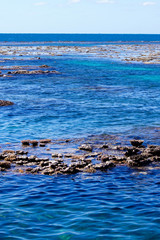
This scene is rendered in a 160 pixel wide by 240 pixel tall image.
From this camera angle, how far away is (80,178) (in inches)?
734

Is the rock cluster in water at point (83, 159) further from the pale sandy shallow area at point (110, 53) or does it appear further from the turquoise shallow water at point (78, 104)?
the pale sandy shallow area at point (110, 53)

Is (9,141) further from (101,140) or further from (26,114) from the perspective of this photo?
(26,114)

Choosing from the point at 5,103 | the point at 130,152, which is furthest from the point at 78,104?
the point at 130,152

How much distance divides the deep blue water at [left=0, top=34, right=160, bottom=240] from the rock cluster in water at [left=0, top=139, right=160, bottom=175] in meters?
0.79

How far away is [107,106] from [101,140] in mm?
13263

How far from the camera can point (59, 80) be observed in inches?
2365

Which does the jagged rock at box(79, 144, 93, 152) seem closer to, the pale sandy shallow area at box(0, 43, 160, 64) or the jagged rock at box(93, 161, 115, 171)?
the jagged rock at box(93, 161, 115, 171)

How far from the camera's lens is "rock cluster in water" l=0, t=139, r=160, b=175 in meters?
19.8

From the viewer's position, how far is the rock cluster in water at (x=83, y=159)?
19.8 meters

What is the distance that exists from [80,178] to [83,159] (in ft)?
8.09

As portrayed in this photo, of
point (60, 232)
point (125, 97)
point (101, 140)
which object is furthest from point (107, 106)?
point (60, 232)

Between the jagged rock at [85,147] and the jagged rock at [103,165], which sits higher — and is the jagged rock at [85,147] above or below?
above

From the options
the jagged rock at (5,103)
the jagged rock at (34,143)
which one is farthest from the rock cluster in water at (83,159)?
the jagged rock at (5,103)

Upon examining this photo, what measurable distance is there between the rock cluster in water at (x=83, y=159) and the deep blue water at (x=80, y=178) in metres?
0.79
